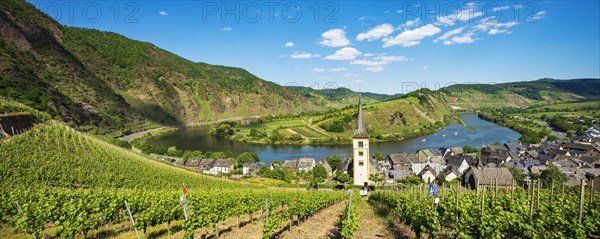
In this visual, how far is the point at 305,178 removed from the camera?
2328 inches

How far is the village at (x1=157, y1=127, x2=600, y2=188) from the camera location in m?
52.2

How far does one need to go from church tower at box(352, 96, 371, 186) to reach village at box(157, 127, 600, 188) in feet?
20.2

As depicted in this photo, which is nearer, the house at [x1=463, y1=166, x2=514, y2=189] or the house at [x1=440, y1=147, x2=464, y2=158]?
the house at [x1=463, y1=166, x2=514, y2=189]

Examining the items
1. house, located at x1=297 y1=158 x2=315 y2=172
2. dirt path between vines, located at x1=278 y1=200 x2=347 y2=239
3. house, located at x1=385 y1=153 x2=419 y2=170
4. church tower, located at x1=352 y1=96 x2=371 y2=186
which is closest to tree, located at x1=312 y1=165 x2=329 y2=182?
church tower, located at x1=352 y1=96 x2=371 y2=186

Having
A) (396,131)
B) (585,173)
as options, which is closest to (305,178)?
(585,173)

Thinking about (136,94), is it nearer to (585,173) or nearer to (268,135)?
(268,135)

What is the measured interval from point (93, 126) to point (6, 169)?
3900 inches

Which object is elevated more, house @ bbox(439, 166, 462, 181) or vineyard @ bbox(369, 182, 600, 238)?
vineyard @ bbox(369, 182, 600, 238)

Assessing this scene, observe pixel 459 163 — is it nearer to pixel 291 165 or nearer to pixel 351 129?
pixel 291 165

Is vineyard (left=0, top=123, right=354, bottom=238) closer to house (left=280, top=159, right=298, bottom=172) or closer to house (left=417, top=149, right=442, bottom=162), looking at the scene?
house (left=280, top=159, right=298, bottom=172)

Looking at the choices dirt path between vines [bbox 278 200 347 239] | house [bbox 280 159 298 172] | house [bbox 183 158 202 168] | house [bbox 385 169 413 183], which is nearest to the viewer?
dirt path between vines [bbox 278 200 347 239]

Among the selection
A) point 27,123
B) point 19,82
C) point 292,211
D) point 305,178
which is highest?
point 19,82

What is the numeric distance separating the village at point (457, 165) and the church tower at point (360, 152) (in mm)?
6162

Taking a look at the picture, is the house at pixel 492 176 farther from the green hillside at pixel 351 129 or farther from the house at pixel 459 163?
the green hillside at pixel 351 129
